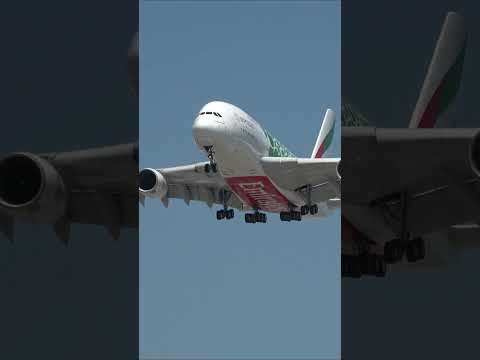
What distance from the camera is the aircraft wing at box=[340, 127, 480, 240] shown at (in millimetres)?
2646

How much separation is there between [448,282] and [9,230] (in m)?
1.23

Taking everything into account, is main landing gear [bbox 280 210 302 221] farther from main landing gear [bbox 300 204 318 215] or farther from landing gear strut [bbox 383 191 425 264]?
landing gear strut [bbox 383 191 425 264]

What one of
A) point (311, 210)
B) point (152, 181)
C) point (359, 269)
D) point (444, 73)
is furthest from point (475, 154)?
point (152, 181)

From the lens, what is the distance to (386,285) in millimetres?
2064

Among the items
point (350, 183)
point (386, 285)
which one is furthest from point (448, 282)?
point (350, 183)

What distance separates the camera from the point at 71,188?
2.61m

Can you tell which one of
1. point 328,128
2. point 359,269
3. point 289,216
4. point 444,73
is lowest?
point 359,269

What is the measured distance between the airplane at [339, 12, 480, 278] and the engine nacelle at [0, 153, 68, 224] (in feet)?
2.90

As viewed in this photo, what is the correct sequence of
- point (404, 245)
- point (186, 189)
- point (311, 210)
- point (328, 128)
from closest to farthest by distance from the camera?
point (328, 128) → point (311, 210) → point (404, 245) → point (186, 189)

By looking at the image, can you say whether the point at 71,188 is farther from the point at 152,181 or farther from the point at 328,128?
the point at 328,128

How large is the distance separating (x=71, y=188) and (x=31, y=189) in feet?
0.84

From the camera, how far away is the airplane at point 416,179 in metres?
2.06

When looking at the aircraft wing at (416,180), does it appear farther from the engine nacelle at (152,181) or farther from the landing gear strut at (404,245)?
the engine nacelle at (152,181)

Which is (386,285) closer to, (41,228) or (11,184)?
(41,228)
